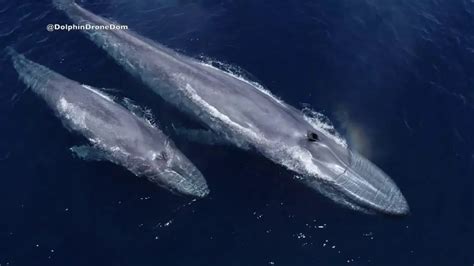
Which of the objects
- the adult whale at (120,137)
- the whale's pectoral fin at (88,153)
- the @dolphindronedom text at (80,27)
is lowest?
the whale's pectoral fin at (88,153)

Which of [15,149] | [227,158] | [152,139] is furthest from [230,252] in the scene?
[15,149]

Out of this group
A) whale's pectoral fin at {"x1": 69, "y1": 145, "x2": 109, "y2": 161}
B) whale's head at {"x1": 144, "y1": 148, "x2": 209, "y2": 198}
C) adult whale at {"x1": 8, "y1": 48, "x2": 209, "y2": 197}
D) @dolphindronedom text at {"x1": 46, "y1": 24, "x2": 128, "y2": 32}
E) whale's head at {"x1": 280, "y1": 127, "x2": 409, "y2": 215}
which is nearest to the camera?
whale's head at {"x1": 280, "y1": 127, "x2": 409, "y2": 215}

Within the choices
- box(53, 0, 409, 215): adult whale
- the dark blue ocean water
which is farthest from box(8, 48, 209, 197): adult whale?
box(53, 0, 409, 215): adult whale

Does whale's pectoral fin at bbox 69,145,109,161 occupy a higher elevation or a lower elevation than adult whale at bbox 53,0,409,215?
lower

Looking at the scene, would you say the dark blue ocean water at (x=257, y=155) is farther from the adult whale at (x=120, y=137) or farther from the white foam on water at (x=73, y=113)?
the white foam on water at (x=73, y=113)

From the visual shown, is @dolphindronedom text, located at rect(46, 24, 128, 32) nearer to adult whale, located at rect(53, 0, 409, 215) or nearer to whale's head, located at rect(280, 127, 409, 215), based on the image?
adult whale, located at rect(53, 0, 409, 215)

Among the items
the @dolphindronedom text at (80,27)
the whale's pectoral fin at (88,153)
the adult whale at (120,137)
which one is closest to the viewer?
the adult whale at (120,137)

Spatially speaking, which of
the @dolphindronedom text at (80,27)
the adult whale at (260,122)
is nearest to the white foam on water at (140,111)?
the adult whale at (260,122)

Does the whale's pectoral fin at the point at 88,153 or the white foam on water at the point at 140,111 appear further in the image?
the white foam on water at the point at 140,111
